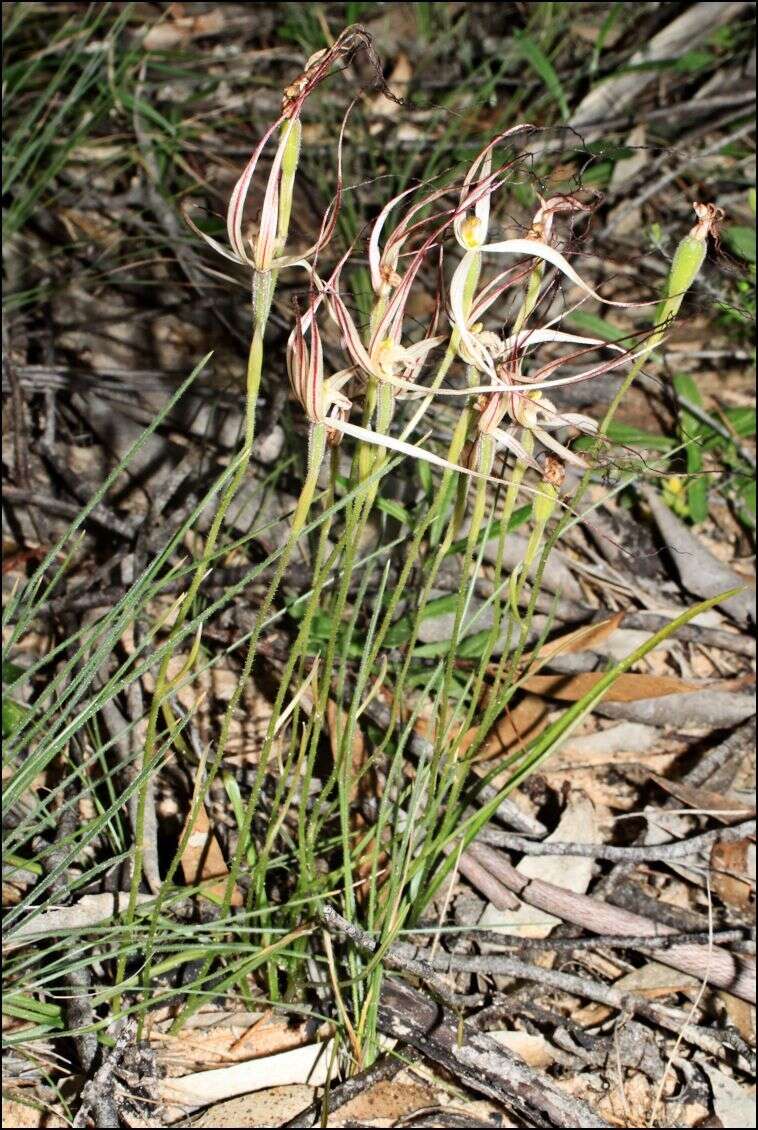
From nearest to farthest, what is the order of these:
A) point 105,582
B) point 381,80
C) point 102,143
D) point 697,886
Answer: point 381,80 < point 697,886 < point 105,582 < point 102,143

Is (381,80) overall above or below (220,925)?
above

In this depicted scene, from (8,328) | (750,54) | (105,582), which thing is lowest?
(105,582)

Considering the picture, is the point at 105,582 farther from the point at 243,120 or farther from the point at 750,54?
the point at 750,54

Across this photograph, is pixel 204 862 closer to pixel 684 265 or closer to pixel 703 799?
pixel 703 799

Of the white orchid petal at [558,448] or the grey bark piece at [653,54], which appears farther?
the grey bark piece at [653,54]

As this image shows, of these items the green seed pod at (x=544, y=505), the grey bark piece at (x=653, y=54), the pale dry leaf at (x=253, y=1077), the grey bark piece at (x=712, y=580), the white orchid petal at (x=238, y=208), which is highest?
the grey bark piece at (x=653, y=54)

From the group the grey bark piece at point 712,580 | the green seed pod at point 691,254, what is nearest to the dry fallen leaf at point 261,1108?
the green seed pod at point 691,254

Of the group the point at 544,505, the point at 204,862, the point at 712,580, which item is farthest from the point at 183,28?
the point at 544,505

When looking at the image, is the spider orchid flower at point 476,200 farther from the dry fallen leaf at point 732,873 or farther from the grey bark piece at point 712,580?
the grey bark piece at point 712,580

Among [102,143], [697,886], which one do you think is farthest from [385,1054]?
[102,143]
